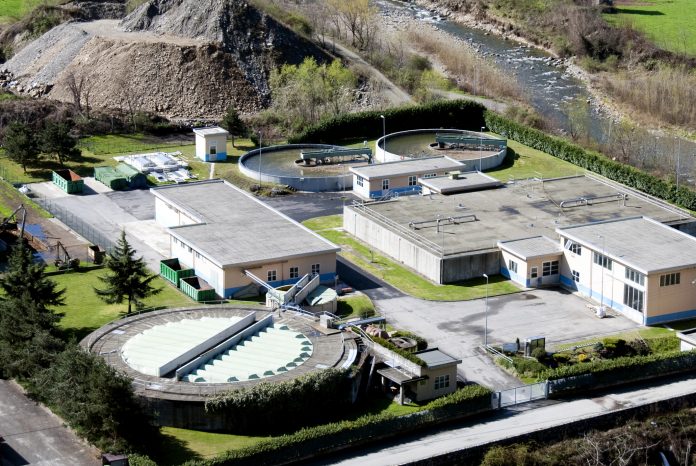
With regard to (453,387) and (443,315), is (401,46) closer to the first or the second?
(443,315)

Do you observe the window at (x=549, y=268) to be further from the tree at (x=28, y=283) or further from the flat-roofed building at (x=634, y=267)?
the tree at (x=28, y=283)

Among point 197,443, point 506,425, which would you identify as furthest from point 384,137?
point 197,443

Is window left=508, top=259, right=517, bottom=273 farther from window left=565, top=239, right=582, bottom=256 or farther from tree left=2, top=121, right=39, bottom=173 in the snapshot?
tree left=2, top=121, right=39, bottom=173

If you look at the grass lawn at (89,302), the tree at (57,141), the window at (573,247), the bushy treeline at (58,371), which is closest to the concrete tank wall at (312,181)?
the tree at (57,141)

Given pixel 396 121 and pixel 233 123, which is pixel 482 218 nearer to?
pixel 396 121

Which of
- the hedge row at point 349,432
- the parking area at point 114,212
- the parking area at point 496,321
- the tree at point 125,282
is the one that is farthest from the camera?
the parking area at point 114,212

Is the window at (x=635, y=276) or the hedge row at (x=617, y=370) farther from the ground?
the window at (x=635, y=276)

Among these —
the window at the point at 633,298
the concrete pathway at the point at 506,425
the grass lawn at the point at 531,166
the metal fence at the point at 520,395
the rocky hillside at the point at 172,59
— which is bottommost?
the concrete pathway at the point at 506,425
